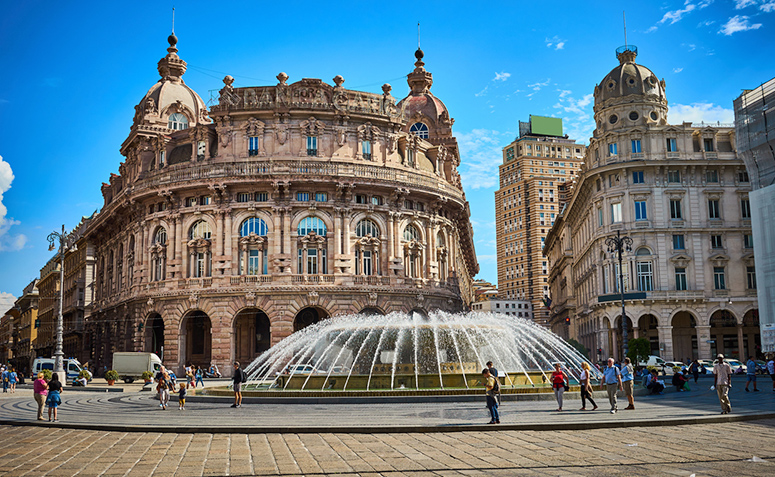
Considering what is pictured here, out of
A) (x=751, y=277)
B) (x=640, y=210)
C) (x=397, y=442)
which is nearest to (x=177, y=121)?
(x=640, y=210)

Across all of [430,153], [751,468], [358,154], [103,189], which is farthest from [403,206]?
[751,468]

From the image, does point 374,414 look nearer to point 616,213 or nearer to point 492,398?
point 492,398

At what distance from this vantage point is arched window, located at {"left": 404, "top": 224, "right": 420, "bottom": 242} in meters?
56.4

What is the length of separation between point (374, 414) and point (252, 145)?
37022 mm

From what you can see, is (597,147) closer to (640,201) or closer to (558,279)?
(640,201)

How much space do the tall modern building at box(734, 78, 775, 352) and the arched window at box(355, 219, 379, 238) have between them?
24.9 metres

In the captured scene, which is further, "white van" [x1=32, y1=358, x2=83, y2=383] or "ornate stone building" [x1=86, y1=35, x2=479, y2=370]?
"ornate stone building" [x1=86, y1=35, x2=479, y2=370]

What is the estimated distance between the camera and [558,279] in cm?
9562

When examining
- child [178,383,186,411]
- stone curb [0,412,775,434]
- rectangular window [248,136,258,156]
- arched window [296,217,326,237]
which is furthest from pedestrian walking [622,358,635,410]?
rectangular window [248,136,258,156]

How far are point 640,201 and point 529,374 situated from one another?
3226cm

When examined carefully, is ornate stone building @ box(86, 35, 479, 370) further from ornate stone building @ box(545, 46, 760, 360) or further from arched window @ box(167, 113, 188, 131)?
ornate stone building @ box(545, 46, 760, 360)

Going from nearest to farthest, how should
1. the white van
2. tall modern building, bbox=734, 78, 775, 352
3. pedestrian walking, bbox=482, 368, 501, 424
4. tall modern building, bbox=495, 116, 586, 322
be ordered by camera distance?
pedestrian walking, bbox=482, 368, 501, 424
tall modern building, bbox=734, 78, 775, 352
the white van
tall modern building, bbox=495, 116, 586, 322

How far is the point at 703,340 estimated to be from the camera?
175ft

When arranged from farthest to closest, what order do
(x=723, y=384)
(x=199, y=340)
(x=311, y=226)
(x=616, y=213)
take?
(x=199, y=340)
(x=616, y=213)
(x=311, y=226)
(x=723, y=384)
